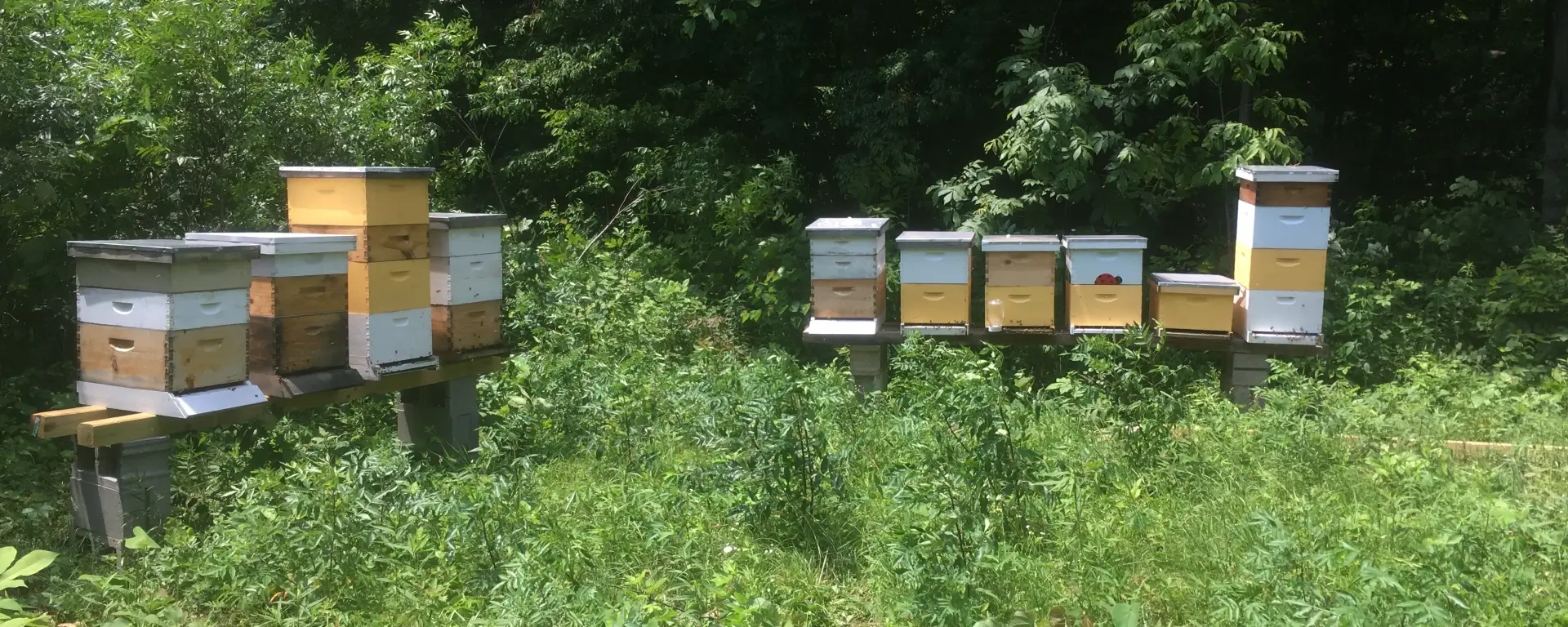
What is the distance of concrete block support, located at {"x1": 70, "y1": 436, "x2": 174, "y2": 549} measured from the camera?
14.8 ft

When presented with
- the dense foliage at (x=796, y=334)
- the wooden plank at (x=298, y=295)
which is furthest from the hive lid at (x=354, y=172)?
the dense foliage at (x=796, y=334)

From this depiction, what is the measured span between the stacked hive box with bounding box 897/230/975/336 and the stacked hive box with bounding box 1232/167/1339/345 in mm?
1582

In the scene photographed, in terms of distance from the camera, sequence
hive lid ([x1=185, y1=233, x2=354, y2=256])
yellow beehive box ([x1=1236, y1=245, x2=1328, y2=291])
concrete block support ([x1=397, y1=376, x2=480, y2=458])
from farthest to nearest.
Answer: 1. yellow beehive box ([x1=1236, y1=245, x2=1328, y2=291])
2. concrete block support ([x1=397, y1=376, x2=480, y2=458])
3. hive lid ([x1=185, y1=233, x2=354, y2=256])

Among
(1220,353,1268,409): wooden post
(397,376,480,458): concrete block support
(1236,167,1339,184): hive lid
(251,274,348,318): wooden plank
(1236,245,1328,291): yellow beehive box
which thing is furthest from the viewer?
(1220,353,1268,409): wooden post

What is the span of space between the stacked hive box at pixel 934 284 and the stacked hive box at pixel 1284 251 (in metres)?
1.58

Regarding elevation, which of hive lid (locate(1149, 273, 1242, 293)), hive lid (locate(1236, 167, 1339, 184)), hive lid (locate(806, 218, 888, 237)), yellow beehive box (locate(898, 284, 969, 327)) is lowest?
yellow beehive box (locate(898, 284, 969, 327))

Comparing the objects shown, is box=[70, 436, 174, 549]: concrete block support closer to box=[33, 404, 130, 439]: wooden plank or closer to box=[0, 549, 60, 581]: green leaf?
box=[33, 404, 130, 439]: wooden plank

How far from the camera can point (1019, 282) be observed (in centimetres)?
680

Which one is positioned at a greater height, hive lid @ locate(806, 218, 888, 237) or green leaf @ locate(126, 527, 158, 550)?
hive lid @ locate(806, 218, 888, 237)

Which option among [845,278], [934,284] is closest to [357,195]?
[845,278]

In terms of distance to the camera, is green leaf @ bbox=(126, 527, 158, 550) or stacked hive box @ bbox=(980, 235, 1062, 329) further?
stacked hive box @ bbox=(980, 235, 1062, 329)

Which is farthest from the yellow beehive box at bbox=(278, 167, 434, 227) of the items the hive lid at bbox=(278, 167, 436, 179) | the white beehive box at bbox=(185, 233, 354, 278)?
the white beehive box at bbox=(185, 233, 354, 278)

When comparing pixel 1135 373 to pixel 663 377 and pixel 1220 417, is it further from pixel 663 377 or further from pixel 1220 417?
pixel 663 377

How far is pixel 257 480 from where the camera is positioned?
4629mm
